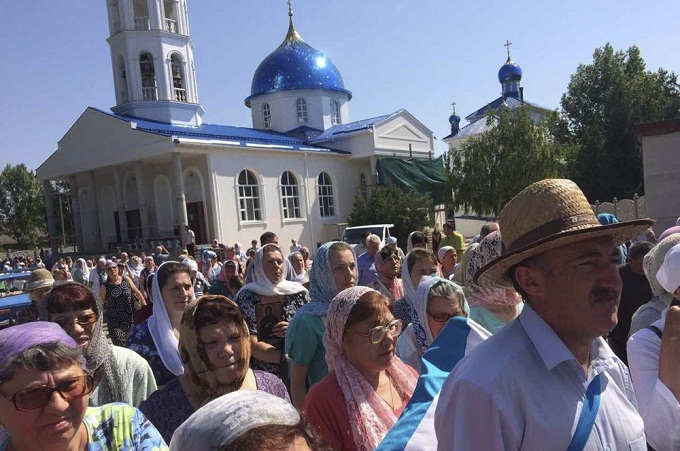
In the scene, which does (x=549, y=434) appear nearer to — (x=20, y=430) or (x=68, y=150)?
(x=20, y=430)

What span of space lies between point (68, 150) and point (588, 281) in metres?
33.5

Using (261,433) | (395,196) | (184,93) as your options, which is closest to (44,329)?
(261,433)

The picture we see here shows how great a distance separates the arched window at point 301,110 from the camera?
116 feet

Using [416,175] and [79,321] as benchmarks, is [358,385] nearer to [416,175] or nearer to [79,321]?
[79,321]

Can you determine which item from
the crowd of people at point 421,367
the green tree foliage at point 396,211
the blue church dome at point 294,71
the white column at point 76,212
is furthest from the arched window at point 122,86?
the crowd of people at point 421,367

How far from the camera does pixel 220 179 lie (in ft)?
88.0

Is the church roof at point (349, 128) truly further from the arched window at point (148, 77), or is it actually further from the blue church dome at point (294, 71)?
the arched window at point (148, 77)

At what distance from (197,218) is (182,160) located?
2973mm

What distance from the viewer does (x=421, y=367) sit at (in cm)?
223

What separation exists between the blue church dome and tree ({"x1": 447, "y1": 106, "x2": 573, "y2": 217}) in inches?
550

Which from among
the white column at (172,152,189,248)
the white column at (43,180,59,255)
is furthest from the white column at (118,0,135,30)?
the white column at (43,180,59,255)

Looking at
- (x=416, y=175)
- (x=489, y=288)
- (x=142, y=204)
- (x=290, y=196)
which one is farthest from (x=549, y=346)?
(x=416, y=175)

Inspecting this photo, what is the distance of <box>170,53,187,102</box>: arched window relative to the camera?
97.1 ft

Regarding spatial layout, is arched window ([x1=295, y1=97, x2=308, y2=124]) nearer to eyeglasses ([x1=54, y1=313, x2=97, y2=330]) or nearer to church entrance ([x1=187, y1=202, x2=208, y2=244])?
church entrance ([x1=187, y1=202, x2=208, y2=244])
